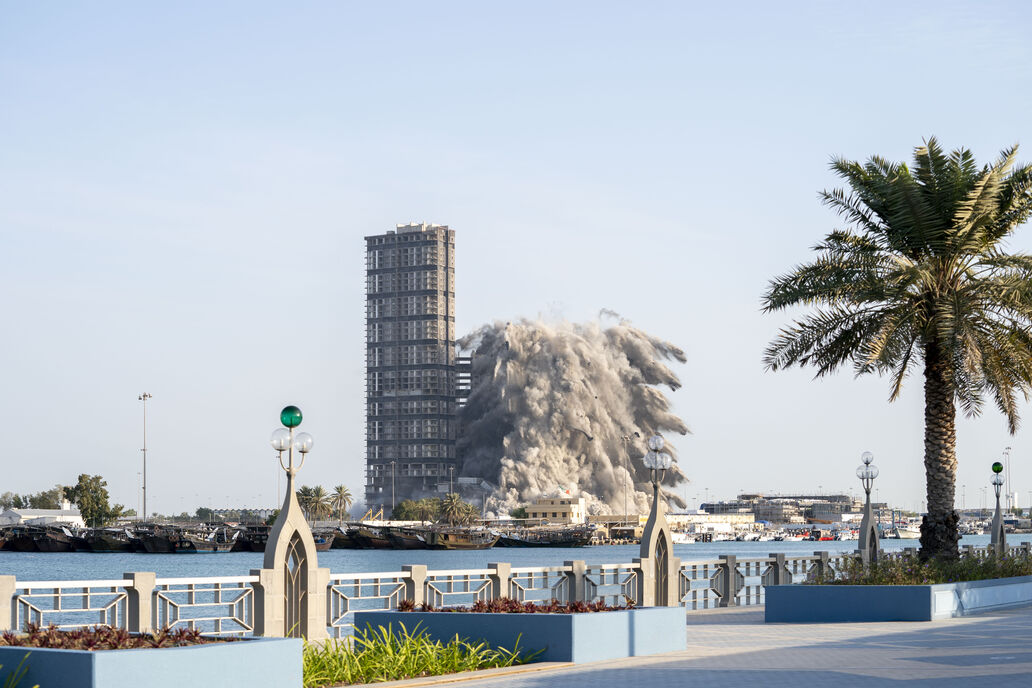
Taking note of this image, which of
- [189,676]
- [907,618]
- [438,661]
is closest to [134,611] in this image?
[438,661]

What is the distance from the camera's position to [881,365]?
26.5 m

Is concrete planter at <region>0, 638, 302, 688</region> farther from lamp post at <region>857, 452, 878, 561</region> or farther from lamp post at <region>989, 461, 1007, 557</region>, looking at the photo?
lamp post at <region>989, 461, 1007, 557</region>

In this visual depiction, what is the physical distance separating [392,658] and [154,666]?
437 centimetres

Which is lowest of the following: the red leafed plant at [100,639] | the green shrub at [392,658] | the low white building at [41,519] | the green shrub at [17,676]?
the low white building at [41,519]

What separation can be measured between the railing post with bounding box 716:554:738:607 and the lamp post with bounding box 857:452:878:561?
330cm

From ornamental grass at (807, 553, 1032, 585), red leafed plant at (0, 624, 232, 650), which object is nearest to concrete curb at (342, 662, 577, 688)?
red leafed plant at (0, 624, 232, 650)

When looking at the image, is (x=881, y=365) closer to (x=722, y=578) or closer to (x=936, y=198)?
(x=936, y=198)

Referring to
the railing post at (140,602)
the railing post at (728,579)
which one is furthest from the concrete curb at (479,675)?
the railing post at (728,579)

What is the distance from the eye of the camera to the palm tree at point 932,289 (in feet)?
87.3

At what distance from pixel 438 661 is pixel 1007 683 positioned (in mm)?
6168

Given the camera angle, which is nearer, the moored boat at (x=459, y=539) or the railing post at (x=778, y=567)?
the railing post at (x=778, y=567)

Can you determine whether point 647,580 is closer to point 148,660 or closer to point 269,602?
point 269,602

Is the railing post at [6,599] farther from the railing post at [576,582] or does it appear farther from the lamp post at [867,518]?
the lamp post at [867,518]

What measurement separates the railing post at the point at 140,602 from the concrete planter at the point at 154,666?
6306mm
